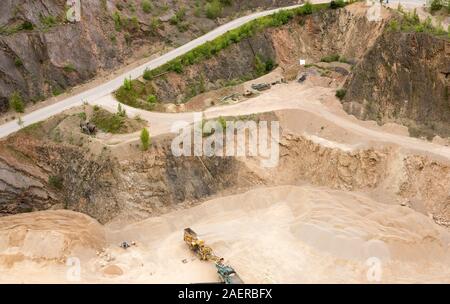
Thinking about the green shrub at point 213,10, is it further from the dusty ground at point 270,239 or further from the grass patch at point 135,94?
the dusty ground at point 270,239

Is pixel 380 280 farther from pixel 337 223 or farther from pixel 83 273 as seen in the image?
pixel 83 273

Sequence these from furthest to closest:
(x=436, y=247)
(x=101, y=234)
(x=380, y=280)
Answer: (x=101, y=234), (x=436, y=247), (x=380, y=280)

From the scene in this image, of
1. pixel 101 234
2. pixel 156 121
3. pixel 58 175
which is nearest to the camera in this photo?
pixel 101 234

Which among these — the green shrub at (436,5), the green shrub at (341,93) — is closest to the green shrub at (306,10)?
the green shrub at (436,5)

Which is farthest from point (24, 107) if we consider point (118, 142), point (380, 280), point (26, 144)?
point (380, 280)

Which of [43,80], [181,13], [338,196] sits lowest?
[338,196]

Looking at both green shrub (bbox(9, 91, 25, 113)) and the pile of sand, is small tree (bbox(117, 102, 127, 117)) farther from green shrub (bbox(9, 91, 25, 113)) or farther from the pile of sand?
the pile of sand
